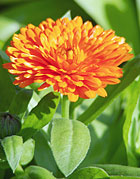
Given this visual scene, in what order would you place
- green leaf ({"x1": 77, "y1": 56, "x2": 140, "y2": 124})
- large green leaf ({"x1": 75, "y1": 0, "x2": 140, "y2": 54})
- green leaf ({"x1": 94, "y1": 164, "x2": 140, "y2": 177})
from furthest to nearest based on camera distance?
large green leaf ({"x1": 75, "y1": 0, "x2": 140, "y2": 54}), green leaf ({"x1": 77, "y1": 56, "x2": 140, "y2": 124}), green leaf ({"x1": 94, "y1": 164, "x2": 140, "y2": 177})

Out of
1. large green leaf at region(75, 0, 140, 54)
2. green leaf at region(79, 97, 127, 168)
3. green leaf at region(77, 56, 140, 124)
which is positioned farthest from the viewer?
large green leaf at region(75, 0, 140, 54)

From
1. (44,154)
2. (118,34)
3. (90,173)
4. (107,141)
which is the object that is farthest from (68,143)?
(118,34)

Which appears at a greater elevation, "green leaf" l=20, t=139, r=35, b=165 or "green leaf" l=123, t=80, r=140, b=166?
"green leaf" l=20, t=139, r=35, b=165

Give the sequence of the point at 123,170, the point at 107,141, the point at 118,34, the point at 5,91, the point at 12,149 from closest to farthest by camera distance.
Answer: the point at 12,149
the point at 123,170
the point at 5,91
the point at 107,141
the point at 118,34

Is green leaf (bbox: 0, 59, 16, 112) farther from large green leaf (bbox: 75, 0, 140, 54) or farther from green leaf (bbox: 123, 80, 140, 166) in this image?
large green leaf (bbox: 75, 0, 140, 54)

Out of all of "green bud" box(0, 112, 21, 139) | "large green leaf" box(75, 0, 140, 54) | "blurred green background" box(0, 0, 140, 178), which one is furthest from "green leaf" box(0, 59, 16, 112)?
"large green leaf" box(75, 0, 140, 54)

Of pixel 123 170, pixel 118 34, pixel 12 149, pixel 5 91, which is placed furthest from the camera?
pixel 118 34

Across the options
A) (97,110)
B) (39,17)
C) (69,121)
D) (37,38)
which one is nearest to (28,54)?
(37,38)

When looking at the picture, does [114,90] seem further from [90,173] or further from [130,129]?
[90,173]
